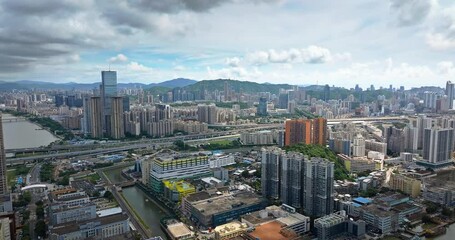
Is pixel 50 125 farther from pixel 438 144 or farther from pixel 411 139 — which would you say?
pixel 438 144

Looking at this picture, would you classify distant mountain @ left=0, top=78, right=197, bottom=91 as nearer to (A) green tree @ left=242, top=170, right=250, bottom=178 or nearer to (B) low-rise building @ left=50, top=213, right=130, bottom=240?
(A) green tree @ left=242, top=170, right=250, bottom=178

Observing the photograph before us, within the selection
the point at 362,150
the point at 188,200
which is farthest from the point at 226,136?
the point at 188,200

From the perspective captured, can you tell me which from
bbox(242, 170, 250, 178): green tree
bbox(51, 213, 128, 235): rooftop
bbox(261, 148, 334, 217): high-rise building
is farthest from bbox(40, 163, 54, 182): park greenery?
bbox(261, 148, 334, 217): high-rise building

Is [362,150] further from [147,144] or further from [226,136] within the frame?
[147,144]

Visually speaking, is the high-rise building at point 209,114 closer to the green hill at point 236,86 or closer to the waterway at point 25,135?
the waterway at point 25,135

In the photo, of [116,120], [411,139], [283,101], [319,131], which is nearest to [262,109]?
[283,101]

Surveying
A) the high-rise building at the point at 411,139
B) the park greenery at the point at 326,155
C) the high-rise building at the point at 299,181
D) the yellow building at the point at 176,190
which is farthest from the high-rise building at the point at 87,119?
the high-rise building at the point at 411,139

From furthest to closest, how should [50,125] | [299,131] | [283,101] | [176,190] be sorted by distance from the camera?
A: [283,101] → [50,125] → [299,131] → [176,190]
